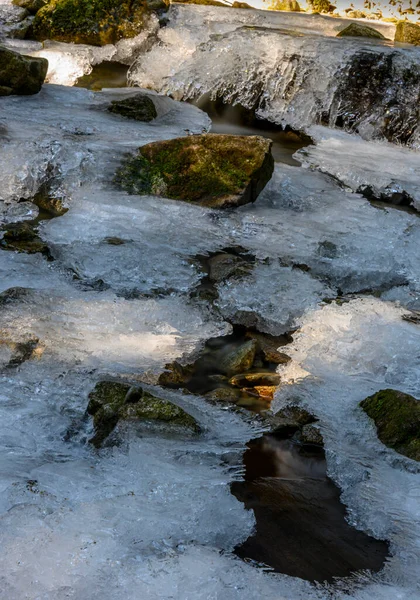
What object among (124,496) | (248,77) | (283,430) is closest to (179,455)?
(124,496)

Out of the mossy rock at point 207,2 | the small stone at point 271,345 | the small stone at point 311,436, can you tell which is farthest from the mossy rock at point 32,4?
the small stone at point 311,436

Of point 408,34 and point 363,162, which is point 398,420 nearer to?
point 363,162

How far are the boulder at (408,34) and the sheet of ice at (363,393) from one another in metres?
9.91

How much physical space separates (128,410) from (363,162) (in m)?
5.48

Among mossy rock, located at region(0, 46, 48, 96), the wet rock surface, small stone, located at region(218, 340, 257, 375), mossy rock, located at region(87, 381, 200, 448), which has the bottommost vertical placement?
the wet rock surface

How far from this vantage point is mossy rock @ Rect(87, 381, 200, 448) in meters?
3.35

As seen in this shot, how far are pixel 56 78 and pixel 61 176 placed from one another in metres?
4.77

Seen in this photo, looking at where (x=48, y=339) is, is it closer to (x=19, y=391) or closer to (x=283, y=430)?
(x=19, y=391)

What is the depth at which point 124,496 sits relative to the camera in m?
2.95

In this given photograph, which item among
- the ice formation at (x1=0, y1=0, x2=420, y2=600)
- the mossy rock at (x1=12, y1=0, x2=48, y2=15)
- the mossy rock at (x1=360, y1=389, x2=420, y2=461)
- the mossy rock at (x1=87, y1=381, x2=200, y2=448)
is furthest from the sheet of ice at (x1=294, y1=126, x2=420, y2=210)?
the mossy rock at (x1=12, y1=0, x2=48, y2=15)

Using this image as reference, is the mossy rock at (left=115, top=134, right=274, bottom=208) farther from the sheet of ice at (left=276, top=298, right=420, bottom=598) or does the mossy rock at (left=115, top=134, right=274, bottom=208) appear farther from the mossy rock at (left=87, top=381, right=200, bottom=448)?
the mossy rock at (left=87, top=381, right=200, bottom=448)

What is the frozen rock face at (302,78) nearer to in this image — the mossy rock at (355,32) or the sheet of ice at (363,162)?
the sheet of ice at (363,162)

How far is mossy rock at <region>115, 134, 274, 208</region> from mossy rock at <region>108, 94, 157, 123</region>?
1.90 m

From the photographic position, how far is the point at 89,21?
1203 cm
